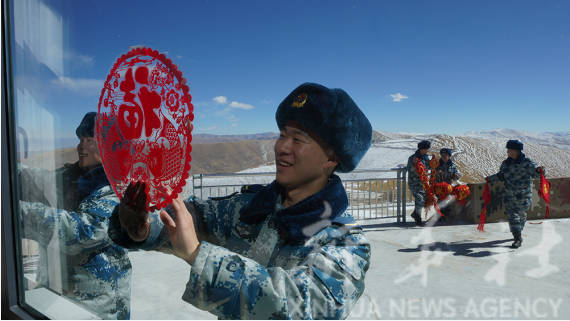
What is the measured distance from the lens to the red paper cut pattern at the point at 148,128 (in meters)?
0.61

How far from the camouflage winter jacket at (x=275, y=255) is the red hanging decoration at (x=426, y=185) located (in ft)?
16.1

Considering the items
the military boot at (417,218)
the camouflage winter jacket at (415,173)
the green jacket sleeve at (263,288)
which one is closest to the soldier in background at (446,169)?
the camouflage winter jacket at (415,173)

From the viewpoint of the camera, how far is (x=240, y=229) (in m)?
0.89

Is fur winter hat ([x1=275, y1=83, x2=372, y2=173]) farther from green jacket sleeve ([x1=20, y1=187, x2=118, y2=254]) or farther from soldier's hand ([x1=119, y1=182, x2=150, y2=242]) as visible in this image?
green jacket sleeve ([x1=20, y1=187, x2=118, y2=254])

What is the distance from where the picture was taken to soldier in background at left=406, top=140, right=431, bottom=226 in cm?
538

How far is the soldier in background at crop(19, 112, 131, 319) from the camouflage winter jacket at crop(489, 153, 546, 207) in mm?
4528

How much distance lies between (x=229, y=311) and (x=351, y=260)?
24cm

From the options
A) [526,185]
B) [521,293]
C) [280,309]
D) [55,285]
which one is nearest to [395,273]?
[521,293]

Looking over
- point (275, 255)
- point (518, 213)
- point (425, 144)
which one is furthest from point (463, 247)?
point (275, 255)

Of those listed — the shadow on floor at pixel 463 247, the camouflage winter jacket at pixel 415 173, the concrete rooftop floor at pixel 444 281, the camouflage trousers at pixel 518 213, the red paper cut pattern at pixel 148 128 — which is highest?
the red paper cut pattern at pixel 148 128

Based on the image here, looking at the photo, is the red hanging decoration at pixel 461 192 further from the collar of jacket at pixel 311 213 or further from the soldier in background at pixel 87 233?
the collar of jacket at pixel 311 213

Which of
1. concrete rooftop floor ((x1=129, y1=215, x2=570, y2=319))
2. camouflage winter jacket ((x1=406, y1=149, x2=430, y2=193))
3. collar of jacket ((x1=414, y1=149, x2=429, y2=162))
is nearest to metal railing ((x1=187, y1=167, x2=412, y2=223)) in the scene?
camouflage winter jacket ((x1=406, y1=149, x2=430, y2=193))

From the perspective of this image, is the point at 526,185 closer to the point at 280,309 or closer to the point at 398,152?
the point at 398,152

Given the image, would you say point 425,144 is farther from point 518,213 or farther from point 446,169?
point 518,213
